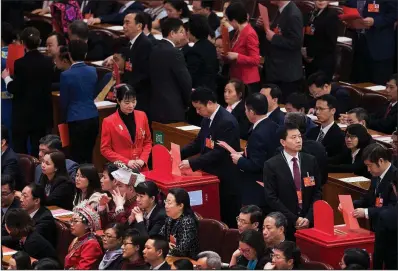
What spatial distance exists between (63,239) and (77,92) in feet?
7.01

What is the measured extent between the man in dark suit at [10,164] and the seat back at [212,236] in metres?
2.26

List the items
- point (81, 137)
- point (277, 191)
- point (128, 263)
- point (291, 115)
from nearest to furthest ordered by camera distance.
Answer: point (128, 263)
point (277, 191)
point (291, 115)
point (81, 137)

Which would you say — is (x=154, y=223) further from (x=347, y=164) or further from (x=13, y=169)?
(x=13, y=169)

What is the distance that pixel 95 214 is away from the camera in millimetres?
9109

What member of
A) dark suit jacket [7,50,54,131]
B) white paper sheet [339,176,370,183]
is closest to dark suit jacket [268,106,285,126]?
white paper sheet [339,176,370,183]

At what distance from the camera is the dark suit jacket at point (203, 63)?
469 inches

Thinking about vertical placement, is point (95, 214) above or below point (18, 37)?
below

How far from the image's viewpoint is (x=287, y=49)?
40.1 ft

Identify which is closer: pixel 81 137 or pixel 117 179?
pixel 117 179

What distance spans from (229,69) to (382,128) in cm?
198

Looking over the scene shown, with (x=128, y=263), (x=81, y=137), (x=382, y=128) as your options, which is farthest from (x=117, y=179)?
(x=382, y=128)

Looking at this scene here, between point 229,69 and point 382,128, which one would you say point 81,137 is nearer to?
point 229,69

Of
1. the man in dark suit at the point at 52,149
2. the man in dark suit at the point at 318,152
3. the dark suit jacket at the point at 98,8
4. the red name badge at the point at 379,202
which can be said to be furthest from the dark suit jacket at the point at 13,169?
the dark suit jacket at the point at 98,8

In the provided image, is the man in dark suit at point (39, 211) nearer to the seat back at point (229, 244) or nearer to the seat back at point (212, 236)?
the seat back at point (212, 236)
